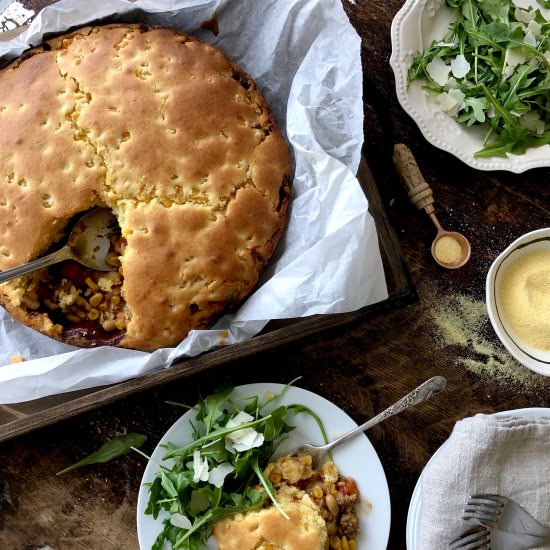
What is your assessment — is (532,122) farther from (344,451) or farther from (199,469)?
(199,469)

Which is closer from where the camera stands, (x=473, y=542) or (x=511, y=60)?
(x=473, y=542)

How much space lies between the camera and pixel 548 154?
192 cm

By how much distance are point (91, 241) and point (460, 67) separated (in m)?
1.17

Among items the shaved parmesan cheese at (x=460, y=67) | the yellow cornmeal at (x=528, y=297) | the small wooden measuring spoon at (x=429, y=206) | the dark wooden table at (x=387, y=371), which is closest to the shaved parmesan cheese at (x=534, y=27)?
the shaved parmesan cheese at (x=460, y=67)

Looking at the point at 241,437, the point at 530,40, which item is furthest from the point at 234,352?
the point at 530,40

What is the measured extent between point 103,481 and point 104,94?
3.70ft

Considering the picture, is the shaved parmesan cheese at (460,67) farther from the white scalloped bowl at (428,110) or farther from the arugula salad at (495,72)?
the white scalloped bowl at (428,110)

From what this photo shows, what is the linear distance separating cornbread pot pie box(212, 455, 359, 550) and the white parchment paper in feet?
1.46

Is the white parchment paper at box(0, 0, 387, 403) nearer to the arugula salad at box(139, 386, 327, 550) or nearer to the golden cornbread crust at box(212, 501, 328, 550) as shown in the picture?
the arugula salad at box(139, 386, 327, 550)

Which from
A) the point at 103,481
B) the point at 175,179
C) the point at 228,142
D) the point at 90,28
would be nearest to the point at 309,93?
the point at 228,142

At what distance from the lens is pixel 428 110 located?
192 cm

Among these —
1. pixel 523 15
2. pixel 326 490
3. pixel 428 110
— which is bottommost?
pixel 326 490

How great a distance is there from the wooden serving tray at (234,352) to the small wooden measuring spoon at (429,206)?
153 millimetres

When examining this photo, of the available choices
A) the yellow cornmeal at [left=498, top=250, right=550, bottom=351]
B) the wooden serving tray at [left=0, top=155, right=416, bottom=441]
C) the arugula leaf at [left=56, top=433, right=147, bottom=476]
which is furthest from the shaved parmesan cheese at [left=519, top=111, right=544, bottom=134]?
the arugula leaf at [left=56, top=433, right=147, bottom=476]
